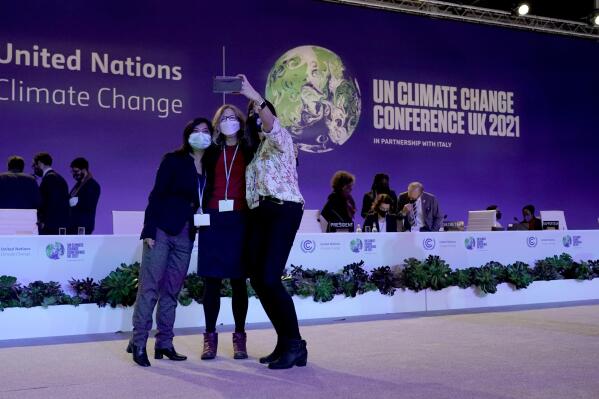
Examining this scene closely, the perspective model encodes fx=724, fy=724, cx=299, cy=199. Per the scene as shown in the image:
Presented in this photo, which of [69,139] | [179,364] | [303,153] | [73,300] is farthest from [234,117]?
[303,153]

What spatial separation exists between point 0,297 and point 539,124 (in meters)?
10.2

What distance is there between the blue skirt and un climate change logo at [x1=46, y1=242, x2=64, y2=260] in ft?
5.44

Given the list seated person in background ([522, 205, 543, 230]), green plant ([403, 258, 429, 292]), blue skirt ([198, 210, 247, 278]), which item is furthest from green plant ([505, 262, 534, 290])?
blue skirt ([198, 210, 247, 278])

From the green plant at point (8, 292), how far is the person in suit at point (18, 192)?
188 centimetres

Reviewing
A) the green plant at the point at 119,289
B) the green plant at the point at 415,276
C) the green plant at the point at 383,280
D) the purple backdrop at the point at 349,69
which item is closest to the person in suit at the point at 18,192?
the green plant at the point at 119,289

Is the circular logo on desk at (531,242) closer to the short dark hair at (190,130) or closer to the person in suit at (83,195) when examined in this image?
the short dark hair at (190,130)

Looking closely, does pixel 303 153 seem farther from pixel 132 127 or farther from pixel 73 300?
pixel 73 300

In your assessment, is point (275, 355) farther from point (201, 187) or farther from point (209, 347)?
point (201, 187)

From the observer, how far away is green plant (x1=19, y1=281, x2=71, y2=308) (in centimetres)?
486

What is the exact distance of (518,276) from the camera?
673cm

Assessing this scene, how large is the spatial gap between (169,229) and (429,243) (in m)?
3.22

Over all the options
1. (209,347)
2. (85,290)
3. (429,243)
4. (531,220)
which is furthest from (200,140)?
(531,220)

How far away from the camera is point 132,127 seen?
9539 mm

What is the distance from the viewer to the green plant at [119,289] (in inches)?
199
